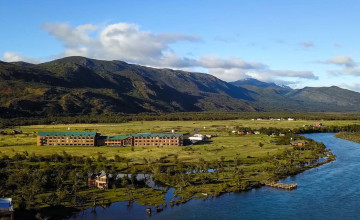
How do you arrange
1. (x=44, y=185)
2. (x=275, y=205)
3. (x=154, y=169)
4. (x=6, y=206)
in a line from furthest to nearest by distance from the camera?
(x=154, y=169)
(x=44, y=185)
(x=275, y=205)
(x=6, y=206)

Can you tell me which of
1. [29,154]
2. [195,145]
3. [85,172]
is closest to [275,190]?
[85,172]

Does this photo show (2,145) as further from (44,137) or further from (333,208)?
(333,208)

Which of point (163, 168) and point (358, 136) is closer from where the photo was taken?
point (163, 168)

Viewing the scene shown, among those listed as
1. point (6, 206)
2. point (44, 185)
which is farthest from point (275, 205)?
point (6, 206)

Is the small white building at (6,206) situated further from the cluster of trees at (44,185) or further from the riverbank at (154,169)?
the riverbank at (154,169)

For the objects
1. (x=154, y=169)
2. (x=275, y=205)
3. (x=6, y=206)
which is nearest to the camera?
(x=6, y=206)

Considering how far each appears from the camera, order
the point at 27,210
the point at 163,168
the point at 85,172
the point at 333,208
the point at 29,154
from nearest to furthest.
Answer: the point at 27,210
the point at 333,208
the point at 85,172
the point at 163,168
the point at 29,154

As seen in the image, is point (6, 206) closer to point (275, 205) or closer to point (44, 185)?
point (44, 185)

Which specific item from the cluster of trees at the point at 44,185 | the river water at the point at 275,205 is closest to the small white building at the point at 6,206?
the cluster of trees at the point at 44,185
